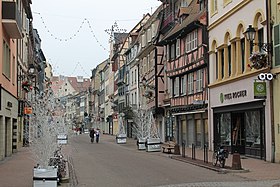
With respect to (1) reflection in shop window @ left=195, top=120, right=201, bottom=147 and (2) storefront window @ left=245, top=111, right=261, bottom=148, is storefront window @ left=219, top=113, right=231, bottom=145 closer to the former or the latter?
(2) storefront window @ left=245, top=111, right=261, bottom=148

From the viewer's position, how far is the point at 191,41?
38.0 metres

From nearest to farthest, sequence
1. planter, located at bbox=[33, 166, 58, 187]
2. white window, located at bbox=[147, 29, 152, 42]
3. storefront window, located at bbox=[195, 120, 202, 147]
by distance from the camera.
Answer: planter, located at bbox=[33, 166, 58, 187] < storefront window, located at bbox=[195, 120, 202, 147] < white window, located at bbox=[147, 29, 152, 42]

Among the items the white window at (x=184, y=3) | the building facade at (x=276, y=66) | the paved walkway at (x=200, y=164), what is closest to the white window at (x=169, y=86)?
the white window at (x=184, y=3)

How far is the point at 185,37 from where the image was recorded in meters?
39.5

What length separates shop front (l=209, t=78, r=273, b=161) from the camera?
2480 cm

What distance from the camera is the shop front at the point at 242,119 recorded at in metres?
24.8

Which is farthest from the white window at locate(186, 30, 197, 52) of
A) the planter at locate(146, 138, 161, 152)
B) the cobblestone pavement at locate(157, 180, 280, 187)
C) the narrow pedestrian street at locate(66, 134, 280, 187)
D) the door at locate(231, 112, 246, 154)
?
the cobblestone pavement at locate(157, 180, 280, 187)

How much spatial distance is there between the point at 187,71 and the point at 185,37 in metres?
2.64

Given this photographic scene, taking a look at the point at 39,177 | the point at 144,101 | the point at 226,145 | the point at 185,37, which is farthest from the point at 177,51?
the point at 39,177

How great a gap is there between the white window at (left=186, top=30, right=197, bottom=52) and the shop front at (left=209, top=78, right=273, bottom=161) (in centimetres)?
501

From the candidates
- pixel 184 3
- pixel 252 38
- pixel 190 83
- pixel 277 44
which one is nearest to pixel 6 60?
pixel 252 38

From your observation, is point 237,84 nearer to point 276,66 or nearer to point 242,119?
point 242,119

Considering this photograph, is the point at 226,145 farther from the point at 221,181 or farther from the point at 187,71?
the point at 221,181

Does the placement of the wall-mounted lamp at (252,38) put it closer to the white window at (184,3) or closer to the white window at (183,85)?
the white window at (183,85)
